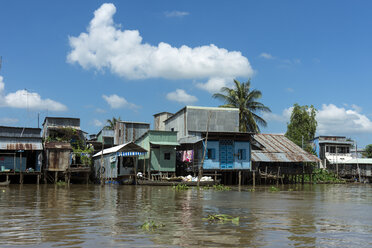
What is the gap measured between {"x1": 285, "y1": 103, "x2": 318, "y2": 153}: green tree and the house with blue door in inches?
622

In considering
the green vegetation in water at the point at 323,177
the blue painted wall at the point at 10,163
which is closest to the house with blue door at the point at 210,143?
the green vegetation in water at the point at 323,177

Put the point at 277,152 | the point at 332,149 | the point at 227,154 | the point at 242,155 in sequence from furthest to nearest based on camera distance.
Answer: the point at 332,149 < the point at 277,152 < the point at 242,155 < the point at 227,154

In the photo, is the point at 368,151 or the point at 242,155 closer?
the point at 242,155

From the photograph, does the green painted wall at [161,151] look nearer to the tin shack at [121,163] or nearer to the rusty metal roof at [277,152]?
the tin shack at [121,163]

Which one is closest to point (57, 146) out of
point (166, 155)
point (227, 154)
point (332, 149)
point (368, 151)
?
point (166, 155)

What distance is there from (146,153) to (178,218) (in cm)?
2235

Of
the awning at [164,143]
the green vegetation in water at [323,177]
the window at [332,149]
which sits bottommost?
the green vegetation in water at [323,177]

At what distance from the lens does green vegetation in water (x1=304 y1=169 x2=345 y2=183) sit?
1609 inches

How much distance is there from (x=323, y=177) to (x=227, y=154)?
14974mm

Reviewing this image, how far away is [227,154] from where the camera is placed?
32.9 m

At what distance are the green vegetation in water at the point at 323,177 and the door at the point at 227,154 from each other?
40.0 ft

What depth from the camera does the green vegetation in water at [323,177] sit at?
4086 cm

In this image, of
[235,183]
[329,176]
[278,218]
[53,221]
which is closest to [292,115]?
[329,176]

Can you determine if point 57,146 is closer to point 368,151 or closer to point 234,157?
point 234,157
